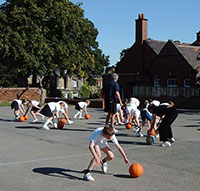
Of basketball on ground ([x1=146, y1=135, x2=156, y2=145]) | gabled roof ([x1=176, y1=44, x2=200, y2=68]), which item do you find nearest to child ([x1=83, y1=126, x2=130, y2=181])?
basketball on ground ([x1=146, y1=135, x2=156, y2=145])

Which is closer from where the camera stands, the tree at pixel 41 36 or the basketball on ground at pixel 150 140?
the basketball on ground at pixel 150 140

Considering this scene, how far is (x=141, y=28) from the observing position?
43250 mm

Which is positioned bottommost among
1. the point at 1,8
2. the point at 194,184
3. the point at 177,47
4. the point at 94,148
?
the point at 194,184

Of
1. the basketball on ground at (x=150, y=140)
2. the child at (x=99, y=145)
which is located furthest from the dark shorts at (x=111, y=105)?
the child at (x=99, y=145)

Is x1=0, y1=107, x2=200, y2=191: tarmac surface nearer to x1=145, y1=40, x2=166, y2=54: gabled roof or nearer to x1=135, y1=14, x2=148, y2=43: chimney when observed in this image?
x1=145, y1=40, x2=166, y2=54: gabled roof

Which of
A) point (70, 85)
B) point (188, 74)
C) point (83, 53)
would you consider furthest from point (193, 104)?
point (70, 85)

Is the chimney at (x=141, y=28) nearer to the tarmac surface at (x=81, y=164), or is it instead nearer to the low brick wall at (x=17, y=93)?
the low brick wall at (x=17, y=93)

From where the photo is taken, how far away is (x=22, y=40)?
38.2 m

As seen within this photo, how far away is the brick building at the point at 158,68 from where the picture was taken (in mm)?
36062

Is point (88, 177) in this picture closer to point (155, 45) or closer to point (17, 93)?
point (17, 93)

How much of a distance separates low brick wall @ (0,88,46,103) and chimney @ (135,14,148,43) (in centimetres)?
1308

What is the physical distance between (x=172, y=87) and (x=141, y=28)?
9.33 m

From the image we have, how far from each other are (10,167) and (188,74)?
2965 centimetres

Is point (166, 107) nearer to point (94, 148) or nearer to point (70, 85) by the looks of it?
point (94, 148)
